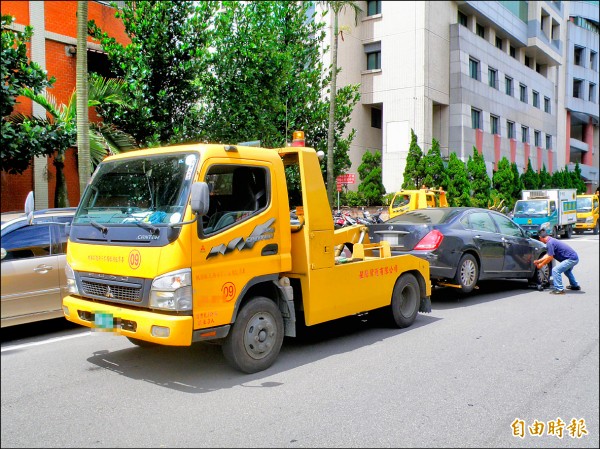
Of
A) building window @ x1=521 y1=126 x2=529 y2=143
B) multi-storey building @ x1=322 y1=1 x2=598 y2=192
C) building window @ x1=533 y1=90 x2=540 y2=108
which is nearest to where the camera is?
multi-storey building @ x1=322 y1=1 x2=598 y2=192

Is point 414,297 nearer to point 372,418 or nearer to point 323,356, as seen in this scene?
point 323,356

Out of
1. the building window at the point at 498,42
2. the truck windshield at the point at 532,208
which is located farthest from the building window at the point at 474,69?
the truck windshield at the point at 532,208

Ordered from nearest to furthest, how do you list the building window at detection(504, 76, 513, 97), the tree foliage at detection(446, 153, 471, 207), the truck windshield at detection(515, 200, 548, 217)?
the truck windshield at detection(515, 200, 548, 217) → the tree foliage at detection(446, 153, 471, 207) → the building window at detection(504, 76, 513, 97)

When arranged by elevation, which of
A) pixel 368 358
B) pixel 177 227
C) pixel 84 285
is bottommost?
pixel 368 358

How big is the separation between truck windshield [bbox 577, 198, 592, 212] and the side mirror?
31145 mm

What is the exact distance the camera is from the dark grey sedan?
870 cm

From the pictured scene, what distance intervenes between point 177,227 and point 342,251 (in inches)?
118

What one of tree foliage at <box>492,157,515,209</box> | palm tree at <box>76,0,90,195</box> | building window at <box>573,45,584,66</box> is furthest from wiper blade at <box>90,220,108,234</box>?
building window at <box>573,45,584,66</box>

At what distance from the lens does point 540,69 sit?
5203 cm

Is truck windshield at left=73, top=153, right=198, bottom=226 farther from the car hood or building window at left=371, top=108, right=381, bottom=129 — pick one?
building window at left=371, top=108, right=381, bottom=129

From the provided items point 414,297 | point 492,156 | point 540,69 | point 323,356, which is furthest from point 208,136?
point 540,69

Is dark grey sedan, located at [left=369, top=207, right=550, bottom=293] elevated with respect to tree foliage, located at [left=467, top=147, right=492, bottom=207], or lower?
lower

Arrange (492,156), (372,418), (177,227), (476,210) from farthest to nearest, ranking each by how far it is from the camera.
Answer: (492,156), (476,210), (177,227), (372,418)

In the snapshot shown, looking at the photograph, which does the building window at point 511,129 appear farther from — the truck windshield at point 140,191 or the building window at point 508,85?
the truck windshield at point 140,191
